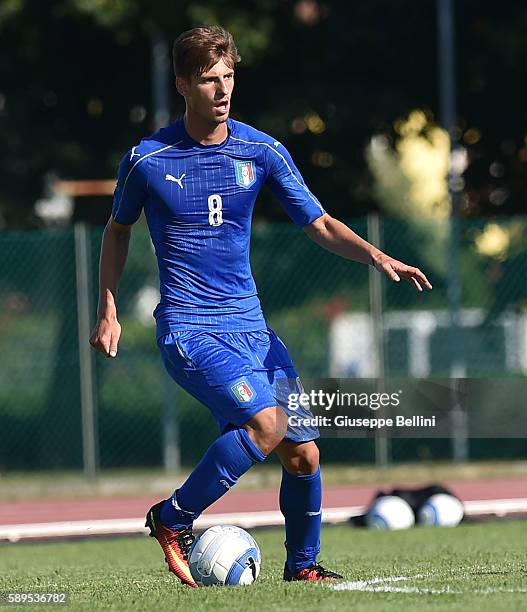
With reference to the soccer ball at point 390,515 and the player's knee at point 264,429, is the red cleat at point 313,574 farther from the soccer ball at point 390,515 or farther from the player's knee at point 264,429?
the soccer ball at point 390,515

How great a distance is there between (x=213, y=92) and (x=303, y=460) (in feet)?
5.25

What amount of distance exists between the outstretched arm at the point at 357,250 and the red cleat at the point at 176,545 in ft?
4.49

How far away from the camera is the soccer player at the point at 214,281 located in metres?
6.32

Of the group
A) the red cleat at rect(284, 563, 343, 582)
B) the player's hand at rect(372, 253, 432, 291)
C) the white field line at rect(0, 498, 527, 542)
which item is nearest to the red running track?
the white field line at rect(0, 498, 527, 542)

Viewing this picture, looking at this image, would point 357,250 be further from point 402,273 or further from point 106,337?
point 106,337

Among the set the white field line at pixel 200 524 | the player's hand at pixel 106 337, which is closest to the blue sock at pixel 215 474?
the player's hand at pixel 106 337

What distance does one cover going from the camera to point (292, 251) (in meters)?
16.0

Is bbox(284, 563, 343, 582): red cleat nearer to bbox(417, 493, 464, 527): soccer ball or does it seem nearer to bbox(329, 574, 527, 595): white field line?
bbox(329, 574, 527, 595): white field line

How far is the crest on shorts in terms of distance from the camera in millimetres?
6238

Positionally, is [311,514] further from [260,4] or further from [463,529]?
[260,4]

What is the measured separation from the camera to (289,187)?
263 inches

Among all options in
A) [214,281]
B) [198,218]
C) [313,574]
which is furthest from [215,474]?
[198,218]

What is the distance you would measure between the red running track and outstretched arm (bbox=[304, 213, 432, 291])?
6.90 m

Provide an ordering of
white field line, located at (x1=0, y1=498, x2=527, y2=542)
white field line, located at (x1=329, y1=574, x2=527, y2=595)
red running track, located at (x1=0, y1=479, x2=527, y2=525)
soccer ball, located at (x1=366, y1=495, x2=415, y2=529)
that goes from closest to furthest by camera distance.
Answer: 1. white field line, located at (x1=329, y1=574, x2=527, y2=595)
2. soccer ball, located at (x1=366, y1=495, x2=415, y2=529)
3. white field line, located at (x1=0, y1=498, x2=527, y2=542)
4. red running track, located at (x1=0, y1=479, x2=527, y2=525)
